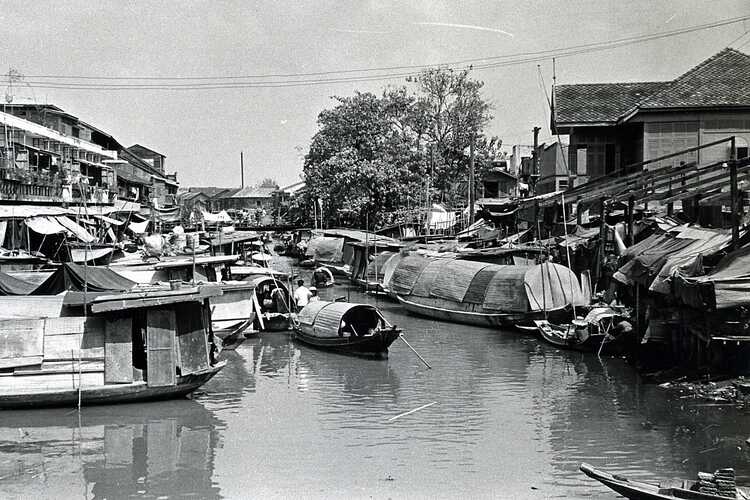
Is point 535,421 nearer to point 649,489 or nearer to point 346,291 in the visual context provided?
point 649,489

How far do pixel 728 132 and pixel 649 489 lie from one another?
22.9 m

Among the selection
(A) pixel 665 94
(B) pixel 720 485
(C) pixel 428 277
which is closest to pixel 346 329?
(C) pixel 428 277

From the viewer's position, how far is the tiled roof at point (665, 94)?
2789 cm

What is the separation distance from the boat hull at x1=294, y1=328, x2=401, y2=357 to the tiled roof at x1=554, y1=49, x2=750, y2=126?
14.7 meters

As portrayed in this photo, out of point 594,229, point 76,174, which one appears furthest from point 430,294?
point 76,174

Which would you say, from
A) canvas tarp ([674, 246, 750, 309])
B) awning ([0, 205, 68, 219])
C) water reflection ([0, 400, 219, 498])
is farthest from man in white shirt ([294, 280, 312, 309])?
canvas tarp ([674, 246, 750, 309])

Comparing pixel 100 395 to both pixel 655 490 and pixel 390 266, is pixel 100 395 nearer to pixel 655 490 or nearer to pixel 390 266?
pixel 655 490

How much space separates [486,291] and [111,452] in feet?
47.5

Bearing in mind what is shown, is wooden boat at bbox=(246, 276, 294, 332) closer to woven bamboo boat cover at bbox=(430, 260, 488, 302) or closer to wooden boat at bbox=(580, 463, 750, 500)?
woven bamboo boat cover at bbox=(430, 260, 488, 302)

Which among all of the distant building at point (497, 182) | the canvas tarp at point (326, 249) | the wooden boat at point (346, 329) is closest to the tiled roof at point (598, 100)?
the wooden boat at point (346, 329)

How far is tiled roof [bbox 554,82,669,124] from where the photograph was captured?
104 ft

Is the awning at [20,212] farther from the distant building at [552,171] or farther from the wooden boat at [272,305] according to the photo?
the distant building at [552,171]

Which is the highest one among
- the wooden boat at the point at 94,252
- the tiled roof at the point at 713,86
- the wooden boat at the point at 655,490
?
the tiled roof at the point at 713,86

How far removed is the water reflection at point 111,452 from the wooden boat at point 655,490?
5.28 meters
